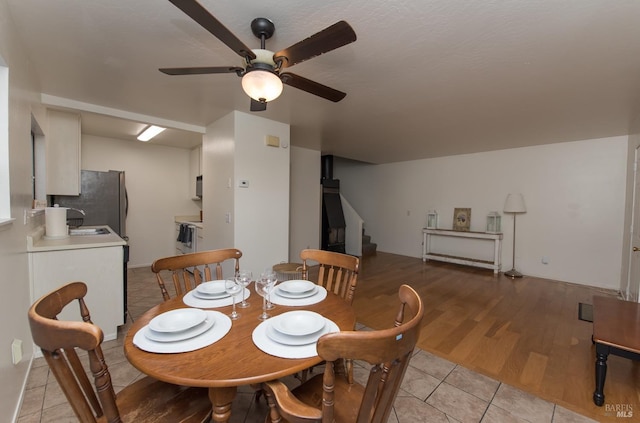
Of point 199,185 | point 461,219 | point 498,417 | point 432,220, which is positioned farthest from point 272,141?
point 461,219

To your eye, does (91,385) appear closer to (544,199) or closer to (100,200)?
(100,200)

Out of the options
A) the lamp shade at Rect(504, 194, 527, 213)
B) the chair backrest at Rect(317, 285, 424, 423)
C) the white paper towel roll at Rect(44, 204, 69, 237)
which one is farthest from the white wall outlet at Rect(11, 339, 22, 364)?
the lamp shade at Rect(504, 194, 527, 213)

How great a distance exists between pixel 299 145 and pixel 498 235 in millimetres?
4120

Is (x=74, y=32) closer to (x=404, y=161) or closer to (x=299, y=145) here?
(x=299, y=145)

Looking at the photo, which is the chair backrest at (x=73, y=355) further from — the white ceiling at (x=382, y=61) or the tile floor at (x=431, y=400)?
the white ceiling at (x=382, y=61)

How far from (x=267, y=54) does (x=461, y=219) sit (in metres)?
5.32

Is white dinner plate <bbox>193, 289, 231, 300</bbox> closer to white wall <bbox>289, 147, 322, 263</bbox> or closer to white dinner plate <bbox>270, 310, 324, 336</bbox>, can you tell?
white dinner plate <bbox>270, 310, 324, 336</bbox>

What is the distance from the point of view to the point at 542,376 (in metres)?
1.95

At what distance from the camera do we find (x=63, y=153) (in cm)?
340

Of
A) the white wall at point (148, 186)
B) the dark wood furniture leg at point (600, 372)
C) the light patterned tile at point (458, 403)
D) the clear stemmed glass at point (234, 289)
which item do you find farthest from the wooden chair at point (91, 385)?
the white wall at point (148, 186)

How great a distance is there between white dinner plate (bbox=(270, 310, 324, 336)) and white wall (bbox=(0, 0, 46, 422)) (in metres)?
1.54

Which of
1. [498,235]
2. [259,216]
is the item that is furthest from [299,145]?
[498,235]

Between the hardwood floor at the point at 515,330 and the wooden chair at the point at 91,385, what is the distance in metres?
1.98

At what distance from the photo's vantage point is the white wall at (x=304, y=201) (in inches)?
197
